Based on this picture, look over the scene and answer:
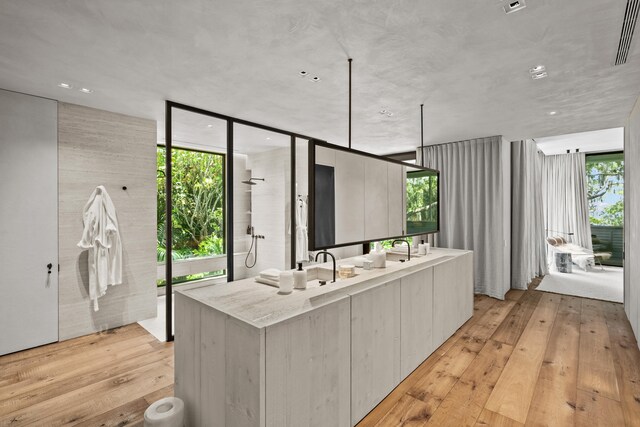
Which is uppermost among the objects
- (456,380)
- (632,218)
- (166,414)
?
(632,218)

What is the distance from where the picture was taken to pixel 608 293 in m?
4.84

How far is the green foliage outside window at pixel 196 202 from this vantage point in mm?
3850

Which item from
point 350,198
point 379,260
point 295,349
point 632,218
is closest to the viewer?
point 295,349

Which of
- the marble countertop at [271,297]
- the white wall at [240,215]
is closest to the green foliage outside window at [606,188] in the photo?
the marble countertop at [271,297]

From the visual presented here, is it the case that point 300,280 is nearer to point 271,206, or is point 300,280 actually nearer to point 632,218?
point 271,206

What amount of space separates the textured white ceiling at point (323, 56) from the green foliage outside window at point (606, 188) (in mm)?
4512

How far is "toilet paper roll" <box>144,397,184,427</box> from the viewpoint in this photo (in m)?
1.61

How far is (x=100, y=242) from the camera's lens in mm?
3238

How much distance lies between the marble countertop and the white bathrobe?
1.99 m

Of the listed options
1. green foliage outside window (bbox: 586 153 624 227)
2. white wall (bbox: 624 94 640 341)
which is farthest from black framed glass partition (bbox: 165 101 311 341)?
green foliage outside window (bbox: 586 153 624 227)

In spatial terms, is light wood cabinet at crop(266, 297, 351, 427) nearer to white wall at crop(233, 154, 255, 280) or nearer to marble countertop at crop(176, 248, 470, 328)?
marble countertop at crop(176, 248, 470, 328)

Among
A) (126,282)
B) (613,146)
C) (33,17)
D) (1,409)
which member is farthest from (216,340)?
(613,146)

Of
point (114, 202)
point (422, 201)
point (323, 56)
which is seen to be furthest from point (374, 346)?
point (114, 202)

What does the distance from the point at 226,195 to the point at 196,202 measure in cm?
91
